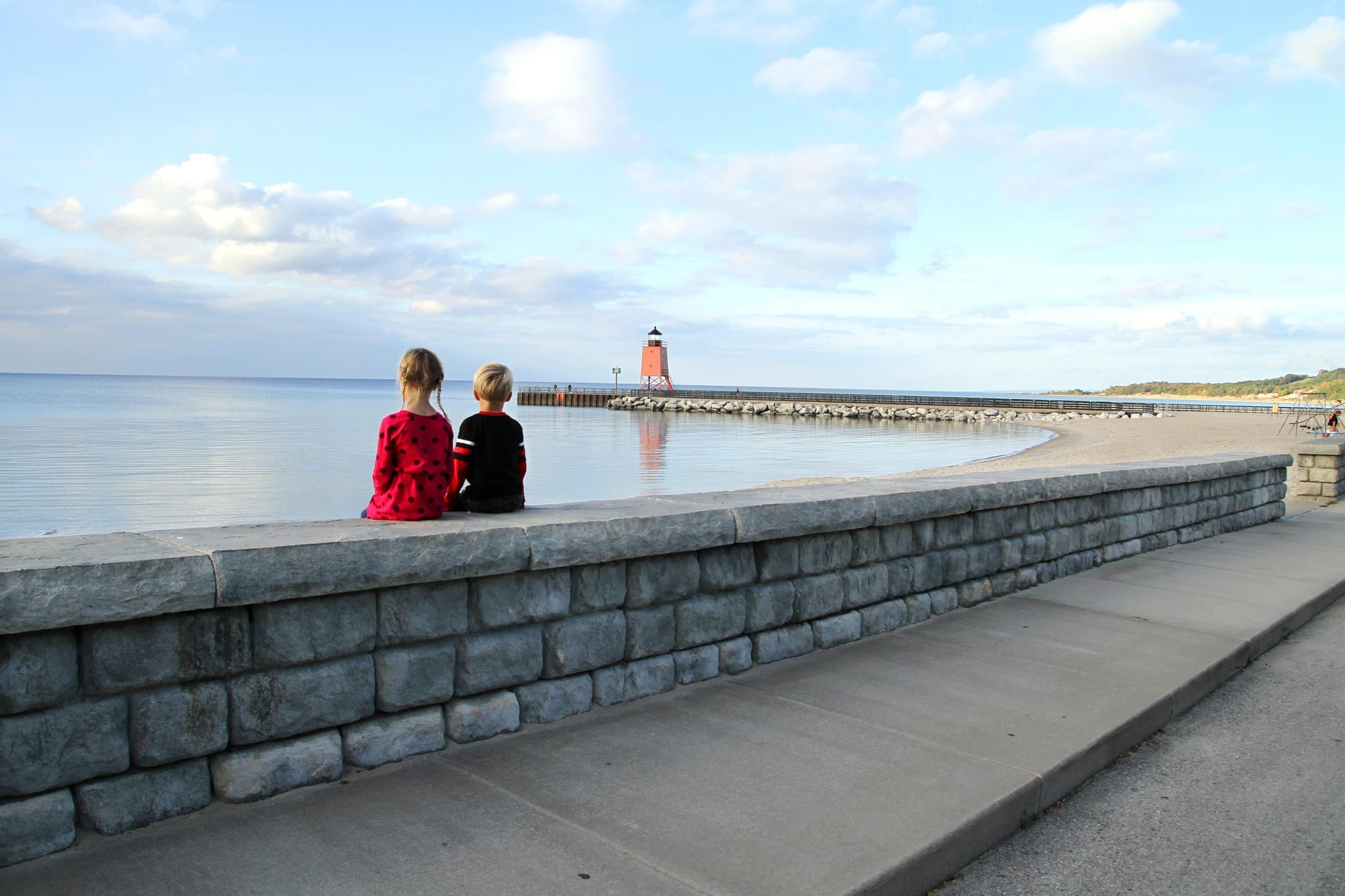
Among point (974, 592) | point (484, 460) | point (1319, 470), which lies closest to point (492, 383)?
point (484, 460)

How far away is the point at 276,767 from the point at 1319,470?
15805 mm

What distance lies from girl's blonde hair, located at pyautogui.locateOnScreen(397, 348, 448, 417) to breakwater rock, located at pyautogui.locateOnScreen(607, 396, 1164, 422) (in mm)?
68455

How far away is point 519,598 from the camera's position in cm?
385

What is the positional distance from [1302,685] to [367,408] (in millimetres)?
80281

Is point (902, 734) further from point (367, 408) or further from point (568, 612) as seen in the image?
point (367, 408)

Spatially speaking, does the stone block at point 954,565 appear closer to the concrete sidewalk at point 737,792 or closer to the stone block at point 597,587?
the concrete sidewalk at point 737,792

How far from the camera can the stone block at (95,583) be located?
263cm

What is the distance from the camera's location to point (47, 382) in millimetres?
181875

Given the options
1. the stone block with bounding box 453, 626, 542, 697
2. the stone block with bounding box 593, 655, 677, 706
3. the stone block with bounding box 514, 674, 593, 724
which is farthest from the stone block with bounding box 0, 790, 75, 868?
the stone block with bounding box 593, 655, 677, 706

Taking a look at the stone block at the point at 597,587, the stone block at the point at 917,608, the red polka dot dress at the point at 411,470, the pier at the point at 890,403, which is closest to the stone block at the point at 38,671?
the red polka dot dress at the point at 411,470

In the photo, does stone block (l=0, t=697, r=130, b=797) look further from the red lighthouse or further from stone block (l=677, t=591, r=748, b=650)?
the red lighthouse

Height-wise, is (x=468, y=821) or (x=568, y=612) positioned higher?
(x=568, y=612)

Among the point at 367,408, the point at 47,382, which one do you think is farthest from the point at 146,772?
the point at 47,382

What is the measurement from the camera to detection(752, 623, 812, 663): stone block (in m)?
4.97
